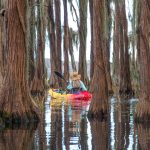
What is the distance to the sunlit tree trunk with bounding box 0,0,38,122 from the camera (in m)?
14.4

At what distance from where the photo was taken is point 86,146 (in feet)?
33.4

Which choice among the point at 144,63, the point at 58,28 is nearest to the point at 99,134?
the point at 144,63

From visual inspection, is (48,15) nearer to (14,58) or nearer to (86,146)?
(14,58)

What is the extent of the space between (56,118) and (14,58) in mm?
2628

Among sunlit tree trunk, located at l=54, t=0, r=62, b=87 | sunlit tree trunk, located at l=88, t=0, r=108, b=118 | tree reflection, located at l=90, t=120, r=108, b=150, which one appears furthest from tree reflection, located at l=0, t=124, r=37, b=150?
sunlit tree trunk, located at l=54, t=0, r=62, b=87

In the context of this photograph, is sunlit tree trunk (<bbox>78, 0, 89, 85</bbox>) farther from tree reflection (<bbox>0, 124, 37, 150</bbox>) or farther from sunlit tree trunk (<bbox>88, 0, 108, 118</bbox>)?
tree reflection (<bbox>0, 124, 37, 150</bbox>)

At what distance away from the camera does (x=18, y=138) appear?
38.2 ft

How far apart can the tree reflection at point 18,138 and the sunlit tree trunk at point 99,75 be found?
8.42 feet

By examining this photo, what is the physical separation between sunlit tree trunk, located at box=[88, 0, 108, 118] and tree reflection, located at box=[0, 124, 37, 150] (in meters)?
2.57

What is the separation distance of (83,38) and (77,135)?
2640 centimetres

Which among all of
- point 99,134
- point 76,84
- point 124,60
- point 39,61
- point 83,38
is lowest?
point 99,134

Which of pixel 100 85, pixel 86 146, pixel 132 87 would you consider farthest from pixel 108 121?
pixel 132 87

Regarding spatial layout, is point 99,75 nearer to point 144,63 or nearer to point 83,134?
point 144,63

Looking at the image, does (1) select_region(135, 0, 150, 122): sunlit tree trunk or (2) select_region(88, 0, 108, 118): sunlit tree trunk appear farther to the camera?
(2) select_region(88, 0, 108, 118): sunlit tree trunk
